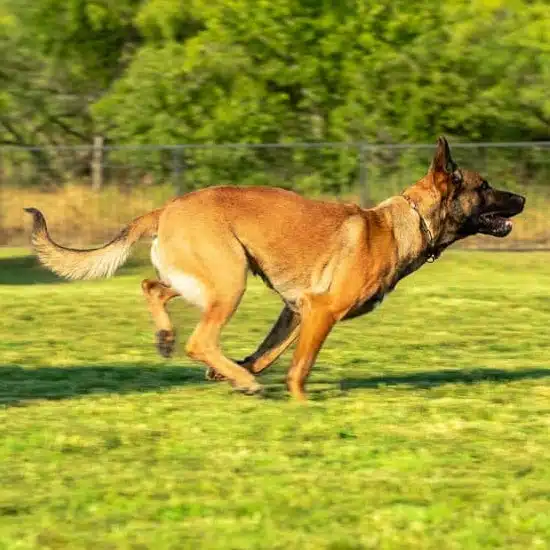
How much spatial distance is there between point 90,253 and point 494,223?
2.73 metres

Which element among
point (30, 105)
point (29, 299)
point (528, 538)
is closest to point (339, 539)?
point (528, 538)

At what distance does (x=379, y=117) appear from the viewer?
2998 cm

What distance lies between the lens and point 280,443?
8211 millimetres

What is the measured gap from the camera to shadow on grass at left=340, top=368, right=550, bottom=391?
10.7m

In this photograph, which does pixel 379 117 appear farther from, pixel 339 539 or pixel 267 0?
pixel 339 539

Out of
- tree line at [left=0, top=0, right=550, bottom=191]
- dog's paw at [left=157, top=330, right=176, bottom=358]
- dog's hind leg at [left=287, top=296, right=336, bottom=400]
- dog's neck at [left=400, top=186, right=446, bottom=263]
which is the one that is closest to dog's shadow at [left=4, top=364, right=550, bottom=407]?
dog's hind leg at [left=287, top=296, right=336, bottom=400]

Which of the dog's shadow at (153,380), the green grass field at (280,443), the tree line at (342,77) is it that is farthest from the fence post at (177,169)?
the dog's shadow at (153,380)

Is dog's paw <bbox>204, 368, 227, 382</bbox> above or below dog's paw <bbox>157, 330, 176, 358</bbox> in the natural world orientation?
below

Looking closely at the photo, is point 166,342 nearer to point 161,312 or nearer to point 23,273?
point 161,312

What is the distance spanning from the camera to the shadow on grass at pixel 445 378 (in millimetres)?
10712

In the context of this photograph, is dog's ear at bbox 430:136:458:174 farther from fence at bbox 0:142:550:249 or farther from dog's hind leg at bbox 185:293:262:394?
fence at bbox 0:142:550:249

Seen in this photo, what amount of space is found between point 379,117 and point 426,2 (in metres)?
2.74

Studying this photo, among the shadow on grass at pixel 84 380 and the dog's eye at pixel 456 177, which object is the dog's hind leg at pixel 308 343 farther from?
the dog's eye at pixel 456 177

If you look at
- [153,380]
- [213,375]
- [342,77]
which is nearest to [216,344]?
[213,375]
